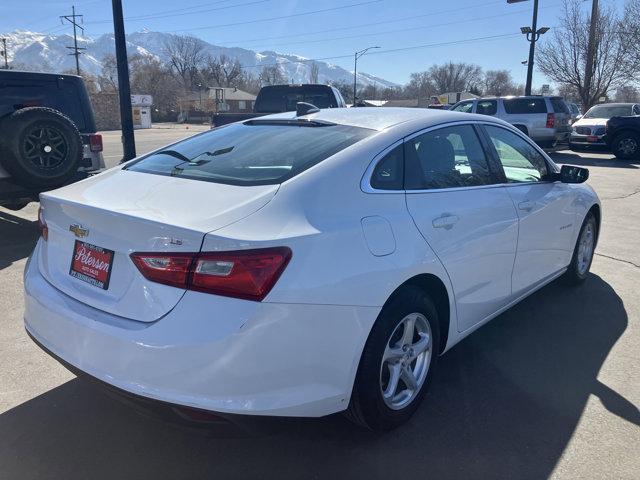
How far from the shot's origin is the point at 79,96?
7340 mm

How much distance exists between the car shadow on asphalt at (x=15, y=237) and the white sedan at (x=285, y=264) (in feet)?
11.0

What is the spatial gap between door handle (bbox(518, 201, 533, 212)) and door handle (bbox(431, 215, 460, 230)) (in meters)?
0.86

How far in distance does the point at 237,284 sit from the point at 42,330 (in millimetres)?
1167

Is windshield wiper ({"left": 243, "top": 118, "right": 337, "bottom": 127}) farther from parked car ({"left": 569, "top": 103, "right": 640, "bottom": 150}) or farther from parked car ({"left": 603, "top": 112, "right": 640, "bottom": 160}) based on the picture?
parked car ({"left": 569, "top": 103, "right": 640, "bottom": 150})

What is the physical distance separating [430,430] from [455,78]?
132053 mm

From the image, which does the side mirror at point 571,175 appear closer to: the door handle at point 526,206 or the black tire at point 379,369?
the door handle at point 526,206

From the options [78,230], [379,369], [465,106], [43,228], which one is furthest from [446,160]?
[465,106]

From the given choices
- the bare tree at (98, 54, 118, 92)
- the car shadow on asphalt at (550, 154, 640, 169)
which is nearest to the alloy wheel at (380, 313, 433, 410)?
the car shadow on asphalt at (550, 154, 640, 169)

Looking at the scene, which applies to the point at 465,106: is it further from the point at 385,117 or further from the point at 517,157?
the point at 385,117

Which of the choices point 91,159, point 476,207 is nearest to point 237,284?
point 476,207

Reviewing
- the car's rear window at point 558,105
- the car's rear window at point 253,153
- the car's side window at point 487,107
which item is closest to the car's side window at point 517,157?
the car's rear window at point 253,153

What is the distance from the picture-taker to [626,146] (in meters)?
16.9

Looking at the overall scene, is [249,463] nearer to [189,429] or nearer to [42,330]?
[189,429]

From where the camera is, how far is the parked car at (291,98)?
36.2 ft
